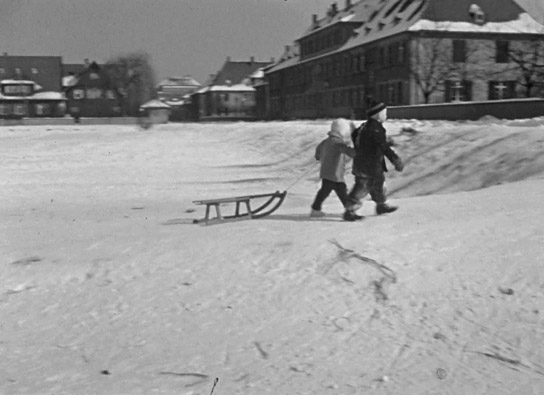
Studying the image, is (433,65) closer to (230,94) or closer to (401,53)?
(401,53)

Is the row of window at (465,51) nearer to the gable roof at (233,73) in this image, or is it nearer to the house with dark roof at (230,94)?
the house with dark roof at (230,94)

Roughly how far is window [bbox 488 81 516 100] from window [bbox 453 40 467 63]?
287 centimetres

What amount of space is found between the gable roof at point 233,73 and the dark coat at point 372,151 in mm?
107900

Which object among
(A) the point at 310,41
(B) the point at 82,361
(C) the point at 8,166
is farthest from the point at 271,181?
(A) the point at 310,41

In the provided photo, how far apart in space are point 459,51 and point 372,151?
4581cm

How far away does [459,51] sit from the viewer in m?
52.5

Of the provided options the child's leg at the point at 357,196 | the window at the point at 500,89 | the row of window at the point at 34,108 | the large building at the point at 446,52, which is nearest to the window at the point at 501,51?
the large building at the point at 446,52

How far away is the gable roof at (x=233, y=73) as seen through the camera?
11662cm

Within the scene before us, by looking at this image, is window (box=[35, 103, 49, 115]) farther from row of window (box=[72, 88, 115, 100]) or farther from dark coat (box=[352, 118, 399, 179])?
dark coat (box=[352, 118, 399, 179])

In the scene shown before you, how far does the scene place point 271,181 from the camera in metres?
22.5

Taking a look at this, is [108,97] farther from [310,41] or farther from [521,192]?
[521,192]

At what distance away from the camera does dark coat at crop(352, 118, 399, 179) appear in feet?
32.0

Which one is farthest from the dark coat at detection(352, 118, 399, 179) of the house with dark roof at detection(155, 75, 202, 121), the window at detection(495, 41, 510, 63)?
the house with dark roof at detection(155, 75, 202, 121)

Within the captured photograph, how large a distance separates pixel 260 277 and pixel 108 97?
10282cm
